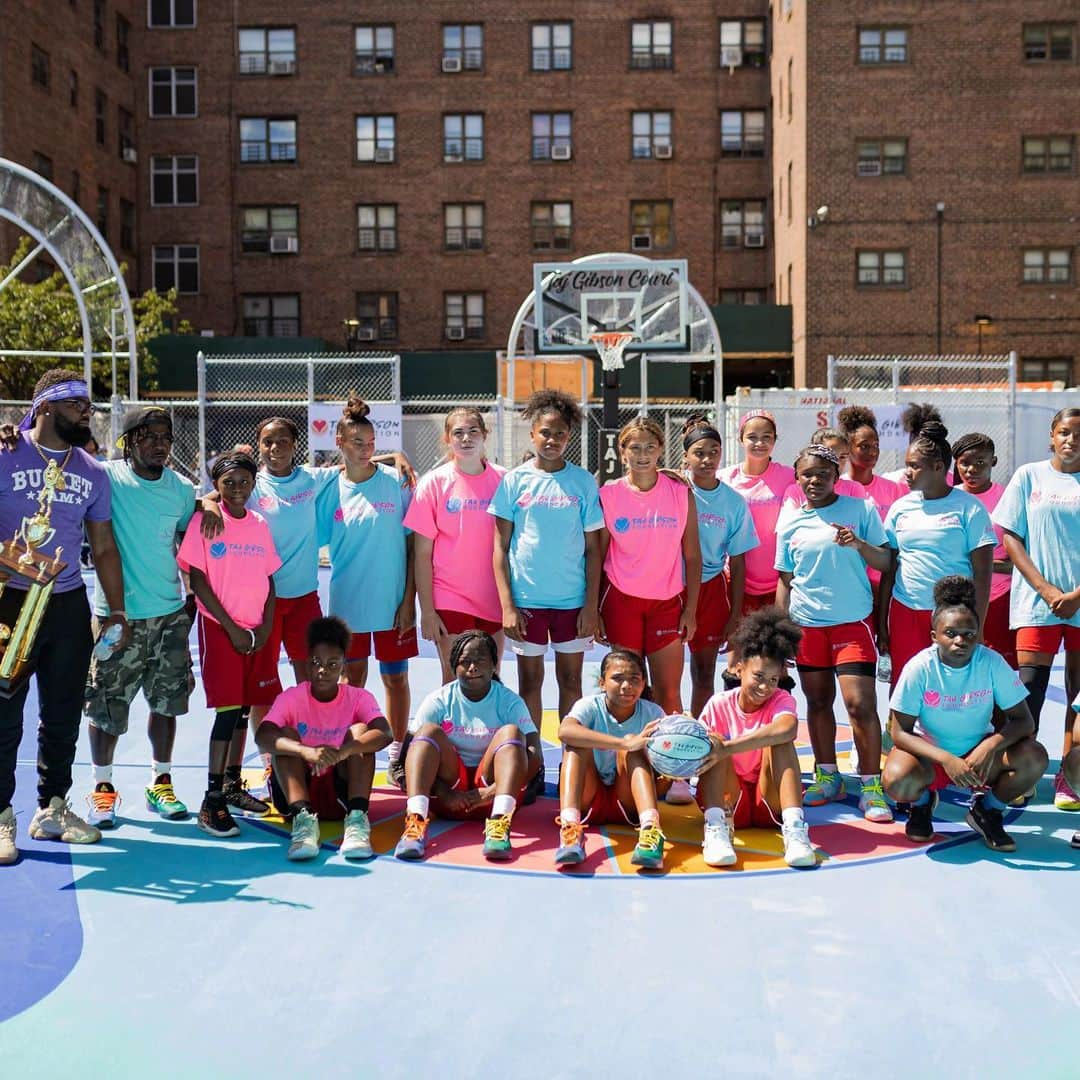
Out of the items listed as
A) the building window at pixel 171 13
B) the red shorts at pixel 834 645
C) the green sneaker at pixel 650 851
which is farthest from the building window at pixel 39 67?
the green sneaker at pixel 650 851

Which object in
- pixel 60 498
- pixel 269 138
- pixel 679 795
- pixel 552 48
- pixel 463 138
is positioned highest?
pixel 552 48

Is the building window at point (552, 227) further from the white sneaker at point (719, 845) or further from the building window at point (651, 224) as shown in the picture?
the white sneaker at point (719, 845)

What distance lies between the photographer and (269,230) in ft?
131

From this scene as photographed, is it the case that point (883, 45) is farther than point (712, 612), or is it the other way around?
point (883, 45)

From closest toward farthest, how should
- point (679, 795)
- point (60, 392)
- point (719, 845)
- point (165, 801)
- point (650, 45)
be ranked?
1. point (719, 845)
2. point (60, 392)
3. point (165, 801)
4. point (679, 795)
5. point (650, 45)

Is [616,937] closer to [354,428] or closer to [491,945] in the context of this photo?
[491,945]

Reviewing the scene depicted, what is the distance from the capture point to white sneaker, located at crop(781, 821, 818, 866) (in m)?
5.63

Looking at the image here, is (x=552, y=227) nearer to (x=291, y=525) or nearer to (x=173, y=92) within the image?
(x=173, y=92)

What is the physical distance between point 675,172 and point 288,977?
37.2 meters

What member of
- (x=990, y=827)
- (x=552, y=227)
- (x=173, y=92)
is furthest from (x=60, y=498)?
(x=173, y=92)

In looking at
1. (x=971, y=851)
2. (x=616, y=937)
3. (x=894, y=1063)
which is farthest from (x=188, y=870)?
(x=971, y=851)

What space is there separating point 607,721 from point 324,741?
1.41 metres

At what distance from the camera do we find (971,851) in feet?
19.4

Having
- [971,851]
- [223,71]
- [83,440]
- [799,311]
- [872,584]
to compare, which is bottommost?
[971,851]
